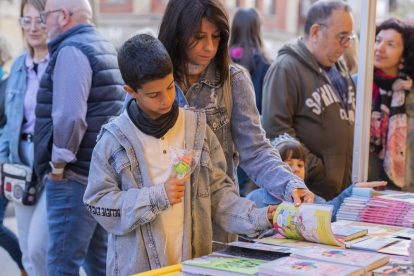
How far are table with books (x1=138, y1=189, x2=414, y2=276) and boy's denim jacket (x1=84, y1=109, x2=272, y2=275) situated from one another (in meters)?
0.14

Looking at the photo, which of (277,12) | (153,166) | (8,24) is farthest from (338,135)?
(277,12)

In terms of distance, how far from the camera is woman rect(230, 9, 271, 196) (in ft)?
16.4

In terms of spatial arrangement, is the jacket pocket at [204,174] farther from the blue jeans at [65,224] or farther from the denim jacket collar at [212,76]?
the blue jeans at [65,224]

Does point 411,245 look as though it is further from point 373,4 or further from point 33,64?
point 33,64

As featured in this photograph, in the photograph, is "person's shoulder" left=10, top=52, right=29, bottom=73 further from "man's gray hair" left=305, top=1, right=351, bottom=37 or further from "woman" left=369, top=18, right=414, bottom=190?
"woman" left=369, top=18, right=414, bottom=190

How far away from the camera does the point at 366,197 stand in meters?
3.11

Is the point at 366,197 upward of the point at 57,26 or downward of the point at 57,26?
downward

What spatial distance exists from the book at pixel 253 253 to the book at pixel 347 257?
0.07m

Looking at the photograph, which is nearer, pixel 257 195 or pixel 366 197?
pixel 366 197

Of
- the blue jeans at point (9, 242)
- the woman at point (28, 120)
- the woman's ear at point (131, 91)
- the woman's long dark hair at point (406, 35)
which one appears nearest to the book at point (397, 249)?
the woman's ear at point (131, 91)

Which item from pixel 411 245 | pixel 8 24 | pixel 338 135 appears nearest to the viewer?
pixel 411 245

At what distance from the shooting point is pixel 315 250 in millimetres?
2166

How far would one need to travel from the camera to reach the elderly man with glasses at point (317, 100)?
13.4 feet

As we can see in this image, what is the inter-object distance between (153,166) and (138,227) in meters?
0.22
